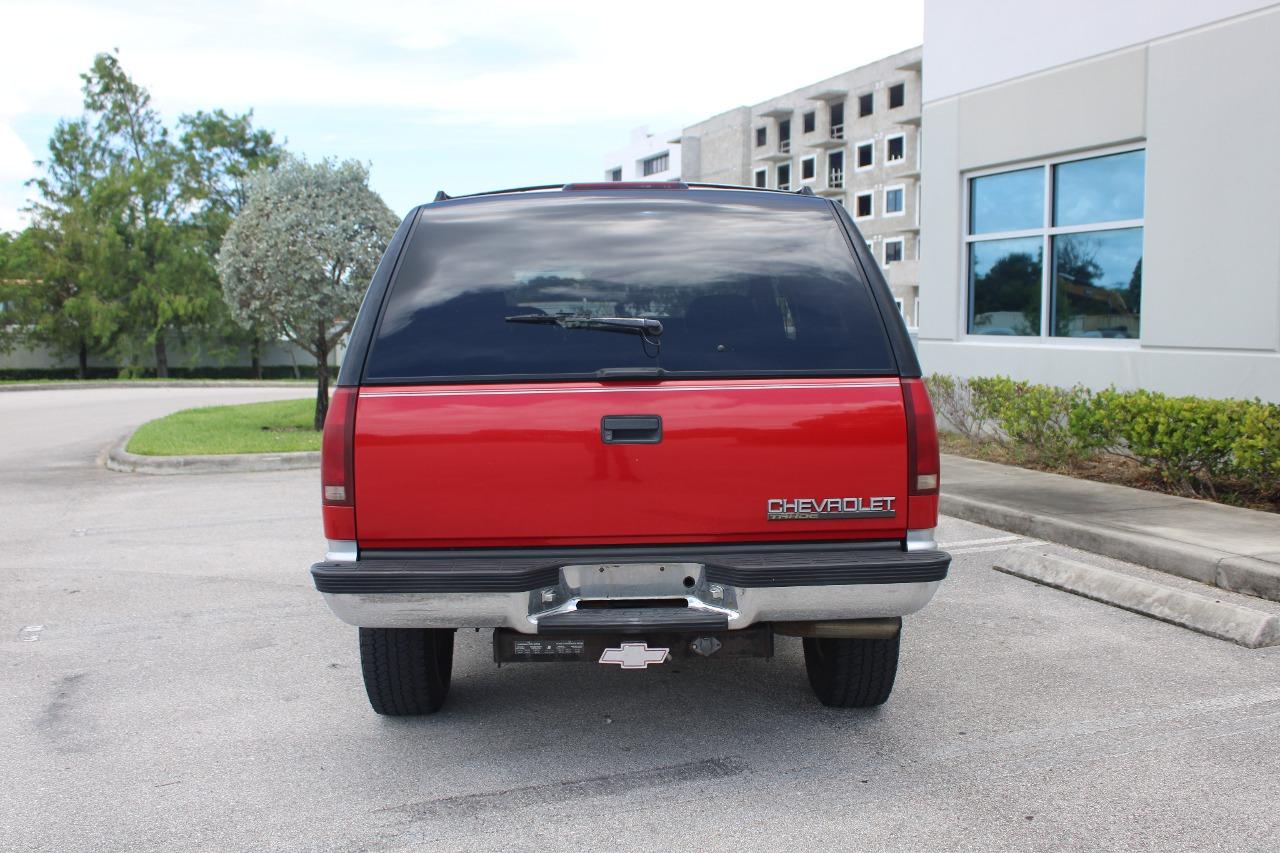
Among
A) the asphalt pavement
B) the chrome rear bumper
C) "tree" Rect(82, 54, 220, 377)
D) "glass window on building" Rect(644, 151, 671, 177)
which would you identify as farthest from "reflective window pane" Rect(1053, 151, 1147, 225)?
"glass window on building" Rect(644, 151, 671, 177)

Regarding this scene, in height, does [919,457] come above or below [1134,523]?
above

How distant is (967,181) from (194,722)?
11.0 meters

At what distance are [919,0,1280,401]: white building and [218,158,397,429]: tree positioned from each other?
774cm

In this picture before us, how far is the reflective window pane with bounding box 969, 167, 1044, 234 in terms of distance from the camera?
473 inches

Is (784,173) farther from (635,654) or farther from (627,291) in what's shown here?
(635,654)

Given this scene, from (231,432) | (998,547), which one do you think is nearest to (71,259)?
(231,432)

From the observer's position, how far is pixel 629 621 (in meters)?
3.60

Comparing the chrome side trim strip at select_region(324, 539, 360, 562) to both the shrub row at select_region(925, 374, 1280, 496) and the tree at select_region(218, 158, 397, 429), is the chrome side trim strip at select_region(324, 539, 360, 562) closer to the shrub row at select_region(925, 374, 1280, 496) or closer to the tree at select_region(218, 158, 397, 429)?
the shrub row at select_region(925, 374, 1280, 496)

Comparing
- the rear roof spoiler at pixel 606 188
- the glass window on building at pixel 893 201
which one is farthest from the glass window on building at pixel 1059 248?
the glass window on building at pixel 893 201

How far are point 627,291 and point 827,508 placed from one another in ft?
3.52

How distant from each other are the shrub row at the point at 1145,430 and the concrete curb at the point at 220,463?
7759mm

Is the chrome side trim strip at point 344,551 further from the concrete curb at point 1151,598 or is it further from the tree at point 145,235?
the tree at point 145,235

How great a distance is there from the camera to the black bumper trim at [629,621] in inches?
141

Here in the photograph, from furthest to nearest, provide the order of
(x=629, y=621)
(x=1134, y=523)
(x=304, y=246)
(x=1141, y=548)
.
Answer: (x=304, y=246) → (x=1134, y=523) → (x=1141, y=548) → (x=629, y=621)
